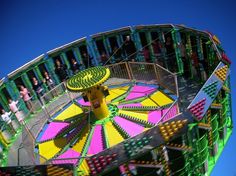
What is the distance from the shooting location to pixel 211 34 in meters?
15.5

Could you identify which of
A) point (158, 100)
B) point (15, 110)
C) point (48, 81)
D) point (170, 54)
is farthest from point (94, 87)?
point (48, 81)

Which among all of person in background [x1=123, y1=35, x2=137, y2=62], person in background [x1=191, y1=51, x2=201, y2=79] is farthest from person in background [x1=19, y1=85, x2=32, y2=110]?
person in background [x1=191, y1=51, x2=201, y2=79]

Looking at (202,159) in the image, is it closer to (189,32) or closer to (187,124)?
(187,124)

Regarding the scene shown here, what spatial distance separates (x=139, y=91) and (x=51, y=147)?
556 centimetres

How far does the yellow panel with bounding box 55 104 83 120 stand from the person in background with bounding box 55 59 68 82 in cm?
248

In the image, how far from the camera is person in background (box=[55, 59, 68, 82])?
20.7 m

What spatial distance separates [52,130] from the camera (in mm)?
17438

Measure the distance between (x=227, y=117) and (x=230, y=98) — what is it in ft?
2.86

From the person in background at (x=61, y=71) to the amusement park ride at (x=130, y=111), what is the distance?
1.22 ft

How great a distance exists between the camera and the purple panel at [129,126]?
1511cm

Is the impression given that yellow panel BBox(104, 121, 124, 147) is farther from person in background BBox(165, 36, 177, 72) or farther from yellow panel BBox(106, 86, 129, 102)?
person in background BBox(165, 36, 177, 72)

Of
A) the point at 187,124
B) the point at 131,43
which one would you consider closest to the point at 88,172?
the point at 187,124

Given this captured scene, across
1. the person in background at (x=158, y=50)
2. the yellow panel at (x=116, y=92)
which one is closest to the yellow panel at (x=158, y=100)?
the yellow panel at (x=116, y=92)

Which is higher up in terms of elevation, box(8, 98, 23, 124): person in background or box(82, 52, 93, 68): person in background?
box(82, 52, 93, 68): person in background
